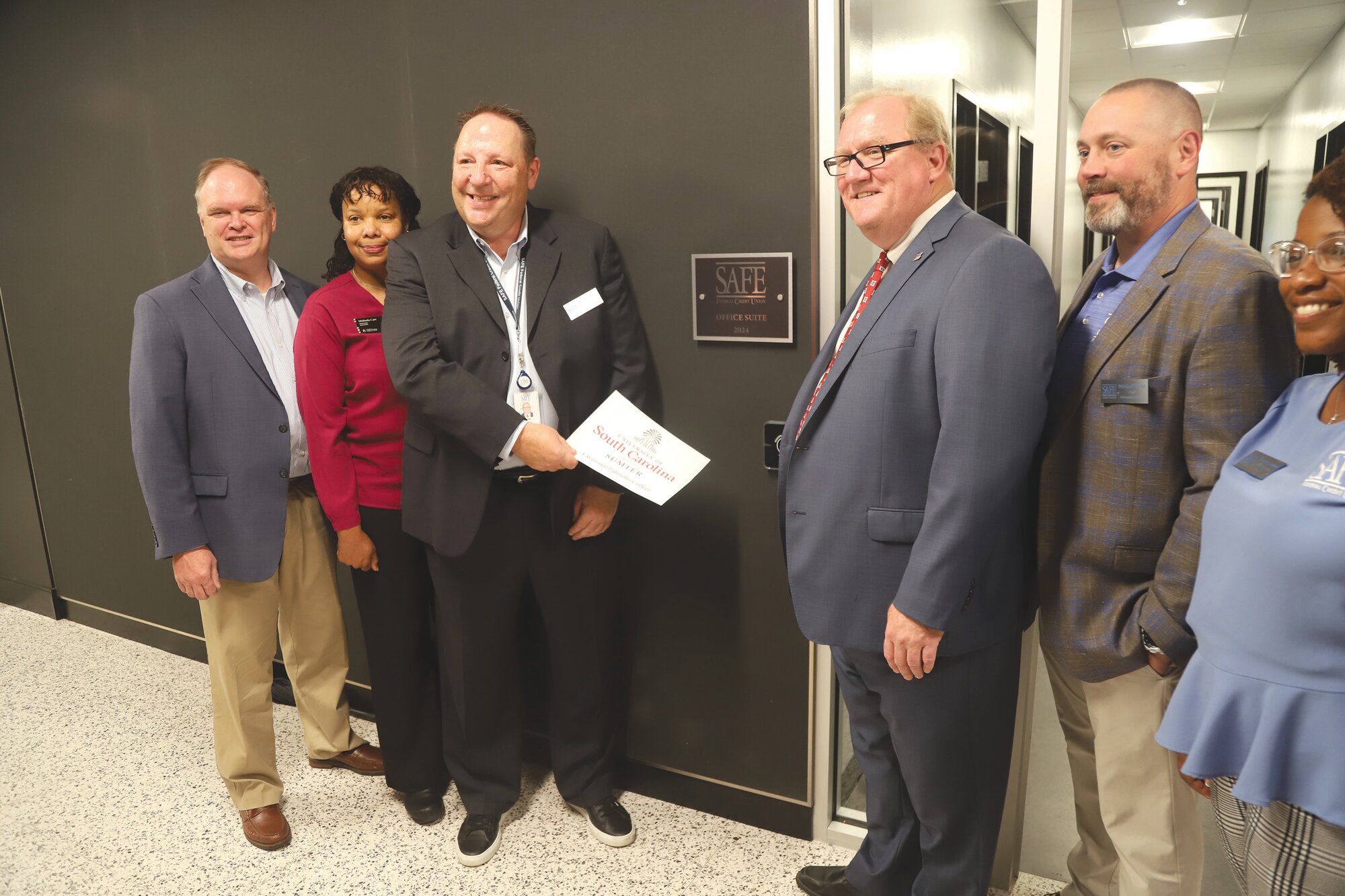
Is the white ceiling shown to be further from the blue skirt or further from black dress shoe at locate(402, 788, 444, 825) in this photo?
black dress shoe at locate(402, 788, 444, 825)

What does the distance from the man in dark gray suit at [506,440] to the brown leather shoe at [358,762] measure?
491 mm

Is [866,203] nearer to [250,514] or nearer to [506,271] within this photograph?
[506,271]

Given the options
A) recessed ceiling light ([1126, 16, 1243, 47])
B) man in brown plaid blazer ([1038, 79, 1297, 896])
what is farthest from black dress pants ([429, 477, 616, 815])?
recessed ceiling light ([1126, 16, 1243, 47])

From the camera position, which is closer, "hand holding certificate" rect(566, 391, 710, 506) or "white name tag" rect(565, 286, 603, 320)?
"hand holding certificate" rect(566, 391, 710, 506)

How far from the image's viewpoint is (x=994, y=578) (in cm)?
162

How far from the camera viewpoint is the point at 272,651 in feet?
8.43

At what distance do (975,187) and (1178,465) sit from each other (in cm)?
100

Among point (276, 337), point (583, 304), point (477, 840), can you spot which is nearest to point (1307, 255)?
point (583, 304)

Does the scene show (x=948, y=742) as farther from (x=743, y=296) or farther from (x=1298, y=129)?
(x=1298, y=129)

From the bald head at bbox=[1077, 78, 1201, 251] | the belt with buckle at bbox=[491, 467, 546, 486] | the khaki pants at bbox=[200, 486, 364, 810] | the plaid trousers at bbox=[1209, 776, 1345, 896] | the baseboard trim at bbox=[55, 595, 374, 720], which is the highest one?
the bald head at bbox=[1077, 78, 1201, 251]

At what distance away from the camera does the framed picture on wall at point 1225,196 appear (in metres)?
1.68

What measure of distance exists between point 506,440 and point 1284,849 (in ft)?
5.25

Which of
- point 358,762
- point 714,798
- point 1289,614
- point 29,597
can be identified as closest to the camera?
point 1289,614

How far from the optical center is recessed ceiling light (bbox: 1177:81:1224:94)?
5.44ft
